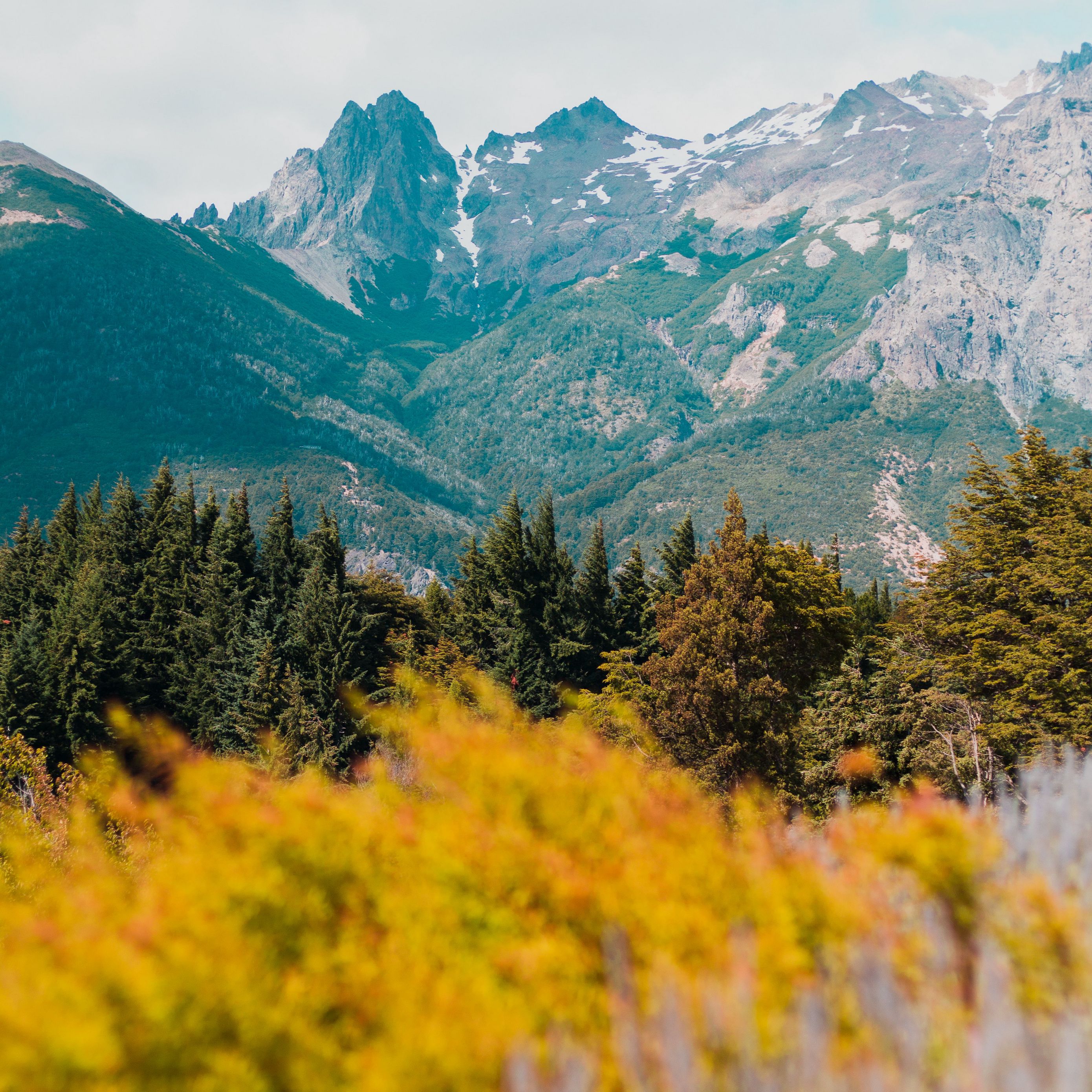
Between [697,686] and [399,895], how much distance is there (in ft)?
72.1

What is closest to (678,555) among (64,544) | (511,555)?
(511,555)

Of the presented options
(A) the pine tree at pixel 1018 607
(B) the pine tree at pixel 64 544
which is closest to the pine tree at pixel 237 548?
(B) the pine tree at pixel 64 544

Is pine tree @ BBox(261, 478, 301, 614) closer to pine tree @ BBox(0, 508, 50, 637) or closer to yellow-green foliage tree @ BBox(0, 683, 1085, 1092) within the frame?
pine tree @ BBox(0, 508, 50, 637)

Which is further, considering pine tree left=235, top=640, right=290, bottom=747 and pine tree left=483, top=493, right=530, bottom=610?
pine tree left=483, top=493, right=530, bottom=610

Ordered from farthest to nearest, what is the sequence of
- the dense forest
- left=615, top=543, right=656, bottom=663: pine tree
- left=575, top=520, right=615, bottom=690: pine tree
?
left=615, top=543, right=656, bottom=663: pine tree
left=575, top=520, right=615, bottom=690: pine tree
the dense forest

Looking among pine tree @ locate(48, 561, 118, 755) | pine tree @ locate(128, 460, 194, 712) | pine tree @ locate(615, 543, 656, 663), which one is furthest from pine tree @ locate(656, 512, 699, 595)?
pine tree @ locate(48, 561, 118, 755)

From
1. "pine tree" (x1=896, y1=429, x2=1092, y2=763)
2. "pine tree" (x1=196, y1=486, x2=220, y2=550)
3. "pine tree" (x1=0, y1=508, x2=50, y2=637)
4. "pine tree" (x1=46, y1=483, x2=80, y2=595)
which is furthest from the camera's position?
"pine tree" (x1=46, y1=483, x2=80, y2=595)

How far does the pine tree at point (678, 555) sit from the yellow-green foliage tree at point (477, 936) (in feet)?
155

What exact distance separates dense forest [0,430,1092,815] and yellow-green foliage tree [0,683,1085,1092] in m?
15.2

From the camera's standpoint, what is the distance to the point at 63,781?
25578mm

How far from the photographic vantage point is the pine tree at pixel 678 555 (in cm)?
5375

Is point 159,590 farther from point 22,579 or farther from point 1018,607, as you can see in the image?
point 1018,607

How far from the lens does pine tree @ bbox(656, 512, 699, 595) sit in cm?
5375

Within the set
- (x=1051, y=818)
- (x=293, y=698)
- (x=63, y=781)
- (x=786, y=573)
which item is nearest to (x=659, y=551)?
(x=786, y=573)
